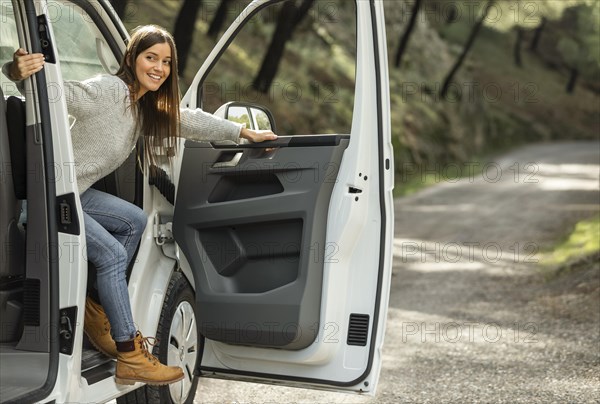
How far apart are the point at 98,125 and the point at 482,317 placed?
559cm

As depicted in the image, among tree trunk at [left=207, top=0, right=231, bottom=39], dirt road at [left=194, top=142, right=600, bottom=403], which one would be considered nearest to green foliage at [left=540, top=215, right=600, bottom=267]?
dirt road at [left=194, top=142, right=600, bottom=403]

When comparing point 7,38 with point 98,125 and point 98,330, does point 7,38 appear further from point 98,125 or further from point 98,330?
point 98,330

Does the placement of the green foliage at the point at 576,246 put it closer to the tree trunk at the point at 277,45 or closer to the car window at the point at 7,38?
the car window at the point at 7,38

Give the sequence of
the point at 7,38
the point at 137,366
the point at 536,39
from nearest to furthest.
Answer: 1. the point at 137,366
2. the point at 7,38
3. the point at 536,39

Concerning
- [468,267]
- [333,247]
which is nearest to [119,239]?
[333,247]

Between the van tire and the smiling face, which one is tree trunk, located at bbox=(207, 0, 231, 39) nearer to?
the van tire

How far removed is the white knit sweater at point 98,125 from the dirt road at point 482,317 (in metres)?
2.11

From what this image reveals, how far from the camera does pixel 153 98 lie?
4.64m

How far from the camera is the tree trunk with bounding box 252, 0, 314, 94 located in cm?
2056

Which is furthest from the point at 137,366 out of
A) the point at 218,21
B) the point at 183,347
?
the point at 218,21

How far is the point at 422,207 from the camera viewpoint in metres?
19.5

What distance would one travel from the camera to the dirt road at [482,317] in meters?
6.29

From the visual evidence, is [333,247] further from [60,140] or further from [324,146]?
[60,140]

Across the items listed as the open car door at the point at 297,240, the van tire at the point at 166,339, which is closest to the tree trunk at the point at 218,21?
the open car door at the point at 297,240
